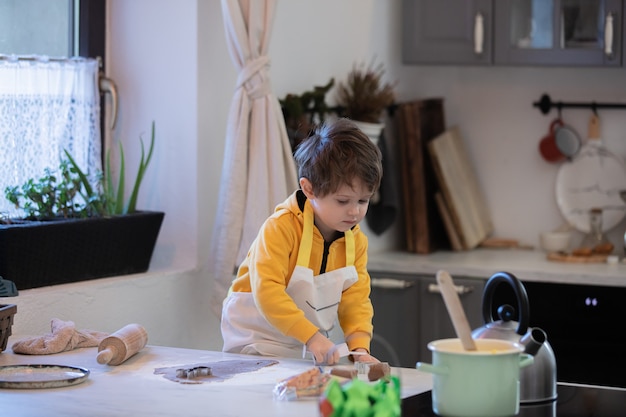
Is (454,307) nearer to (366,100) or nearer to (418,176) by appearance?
(366,100)

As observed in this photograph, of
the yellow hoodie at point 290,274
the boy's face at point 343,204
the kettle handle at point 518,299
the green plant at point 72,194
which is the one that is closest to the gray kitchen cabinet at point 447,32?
the green plant at point 72,194

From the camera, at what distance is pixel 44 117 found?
9.55 ft

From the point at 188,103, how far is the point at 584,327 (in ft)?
4.87

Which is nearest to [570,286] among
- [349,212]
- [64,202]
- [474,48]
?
[474,48]

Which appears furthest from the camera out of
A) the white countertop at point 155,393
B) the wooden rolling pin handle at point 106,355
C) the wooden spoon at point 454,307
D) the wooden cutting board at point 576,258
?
the wooden cutting board at point 576,258

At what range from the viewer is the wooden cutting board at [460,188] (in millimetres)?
3754

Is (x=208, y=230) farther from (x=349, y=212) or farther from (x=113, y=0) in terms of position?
(x=349, y=212)

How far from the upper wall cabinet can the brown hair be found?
1.53 meters

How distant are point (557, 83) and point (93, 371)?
2549 millimetres

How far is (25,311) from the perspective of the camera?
2.50 meters

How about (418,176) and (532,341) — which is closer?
(532,341)

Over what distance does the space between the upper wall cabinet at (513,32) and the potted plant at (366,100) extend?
29 centimetres

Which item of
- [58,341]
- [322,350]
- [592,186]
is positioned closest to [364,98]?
[592,186]

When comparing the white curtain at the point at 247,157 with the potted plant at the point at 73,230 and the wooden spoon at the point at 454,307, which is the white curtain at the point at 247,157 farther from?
the wooden spoon at the point at 454,307
